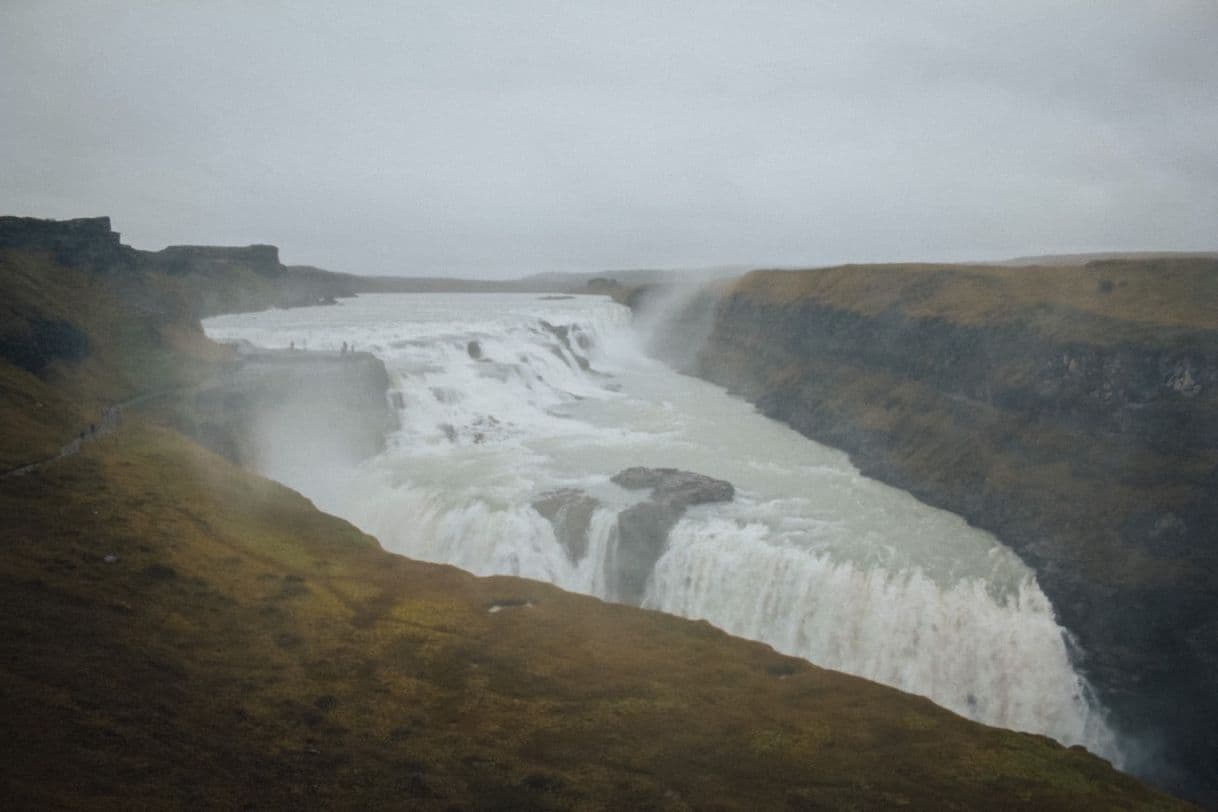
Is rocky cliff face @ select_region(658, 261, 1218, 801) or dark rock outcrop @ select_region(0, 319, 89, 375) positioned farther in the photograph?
dark rock outcrop @ select_region(0, 319, 89, 375)

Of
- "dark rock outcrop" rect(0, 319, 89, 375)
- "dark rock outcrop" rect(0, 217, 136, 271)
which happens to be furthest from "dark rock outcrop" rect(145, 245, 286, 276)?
"dark rock outcrop" rect(0, 319, 89, 375)

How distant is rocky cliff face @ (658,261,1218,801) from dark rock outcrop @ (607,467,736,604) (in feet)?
35.4

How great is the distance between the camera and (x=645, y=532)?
2516cm

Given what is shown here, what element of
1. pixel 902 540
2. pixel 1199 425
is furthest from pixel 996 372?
pixel 902 540

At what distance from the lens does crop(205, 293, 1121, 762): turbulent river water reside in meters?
20.9

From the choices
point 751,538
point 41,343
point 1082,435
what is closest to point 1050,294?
point 1082,435

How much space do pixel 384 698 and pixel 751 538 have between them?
1419 centimetres

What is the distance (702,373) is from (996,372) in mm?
30681

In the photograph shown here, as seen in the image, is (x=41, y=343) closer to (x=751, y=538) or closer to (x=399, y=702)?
(x=399, y=702)

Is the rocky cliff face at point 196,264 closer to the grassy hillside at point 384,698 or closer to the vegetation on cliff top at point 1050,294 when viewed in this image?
the grassy hillside at point 384,698

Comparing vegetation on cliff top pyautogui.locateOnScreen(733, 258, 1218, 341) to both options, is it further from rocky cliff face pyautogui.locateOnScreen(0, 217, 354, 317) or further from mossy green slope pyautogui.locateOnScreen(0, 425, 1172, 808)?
rocky cliff face pyautogui.locateOnScreen(0, 217, 354, 317)

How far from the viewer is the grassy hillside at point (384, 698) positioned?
1032 centimetres

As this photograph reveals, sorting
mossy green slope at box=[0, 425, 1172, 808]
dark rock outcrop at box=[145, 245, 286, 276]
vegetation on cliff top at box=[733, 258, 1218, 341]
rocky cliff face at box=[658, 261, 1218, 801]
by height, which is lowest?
mossy green slope at box=[0, 425, 1172, 808]

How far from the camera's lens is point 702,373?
6256cm
